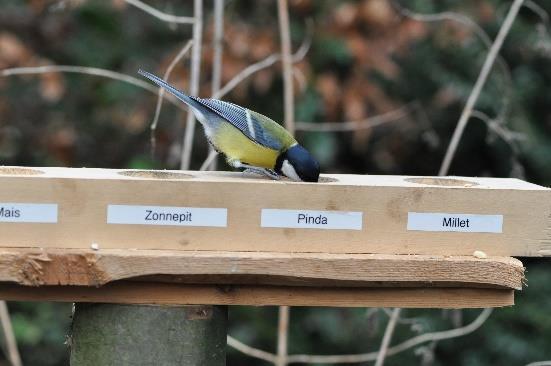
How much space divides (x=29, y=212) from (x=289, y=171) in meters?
0.56

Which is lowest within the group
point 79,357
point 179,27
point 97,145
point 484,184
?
point 79,357

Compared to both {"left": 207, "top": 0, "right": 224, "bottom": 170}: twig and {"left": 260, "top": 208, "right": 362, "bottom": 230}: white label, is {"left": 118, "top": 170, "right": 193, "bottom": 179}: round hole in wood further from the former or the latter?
{"left": 207, "top": 0, "right": 224, "bottom": 170}: twig

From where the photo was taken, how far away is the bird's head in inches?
80.1

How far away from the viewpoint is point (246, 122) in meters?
2.31

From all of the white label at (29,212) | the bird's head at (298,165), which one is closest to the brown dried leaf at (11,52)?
the bird's head at (298,165)

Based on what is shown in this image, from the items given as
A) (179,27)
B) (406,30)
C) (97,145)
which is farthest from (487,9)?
(97,145)

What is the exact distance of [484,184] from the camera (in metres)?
2.04

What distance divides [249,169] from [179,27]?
2.62m

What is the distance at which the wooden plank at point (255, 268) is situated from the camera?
1.81 metres

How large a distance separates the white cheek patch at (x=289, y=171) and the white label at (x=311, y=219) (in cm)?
17

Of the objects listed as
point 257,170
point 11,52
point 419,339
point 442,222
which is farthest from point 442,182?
point 11,52

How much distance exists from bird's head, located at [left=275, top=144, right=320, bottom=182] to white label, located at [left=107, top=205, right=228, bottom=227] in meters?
0.23

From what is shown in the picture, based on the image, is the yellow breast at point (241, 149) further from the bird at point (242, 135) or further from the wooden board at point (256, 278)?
the wooden board at point (256, 278)

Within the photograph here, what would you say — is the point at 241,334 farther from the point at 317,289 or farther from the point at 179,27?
the point at 317,289
